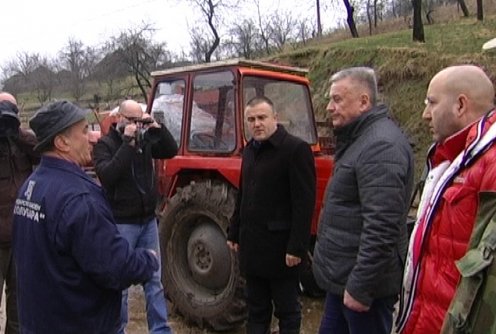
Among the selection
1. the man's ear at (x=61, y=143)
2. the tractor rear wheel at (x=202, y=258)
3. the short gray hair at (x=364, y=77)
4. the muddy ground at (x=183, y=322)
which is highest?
the short gray hair at (x=364, y=77)

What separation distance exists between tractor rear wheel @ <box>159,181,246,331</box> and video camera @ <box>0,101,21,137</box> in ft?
5.13

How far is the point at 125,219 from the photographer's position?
3.77m

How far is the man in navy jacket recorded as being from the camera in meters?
2.19

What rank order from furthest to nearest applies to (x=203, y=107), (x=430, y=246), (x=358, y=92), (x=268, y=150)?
1. (x=203, y=107)
2. (x=268, y=150)
3. (x=358, y=92)
4. (x=430, y=246)

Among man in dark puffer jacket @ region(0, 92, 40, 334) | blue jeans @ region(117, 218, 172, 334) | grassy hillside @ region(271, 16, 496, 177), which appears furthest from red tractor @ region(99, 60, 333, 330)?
grassy hillside @ region(271, 16, 496, 177)

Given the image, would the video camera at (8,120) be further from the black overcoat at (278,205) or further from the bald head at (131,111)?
the black overcoat at (278,205)

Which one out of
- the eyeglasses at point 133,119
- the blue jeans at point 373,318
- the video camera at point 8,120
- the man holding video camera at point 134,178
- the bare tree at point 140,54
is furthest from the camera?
the bare tree at point 140,54

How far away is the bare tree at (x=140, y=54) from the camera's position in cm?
2995

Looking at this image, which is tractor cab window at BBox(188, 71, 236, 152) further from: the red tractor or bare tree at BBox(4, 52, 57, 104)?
bare tree at BBox(4, 52, 57, 104)

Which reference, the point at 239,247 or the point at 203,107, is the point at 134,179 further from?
the point at 203,107

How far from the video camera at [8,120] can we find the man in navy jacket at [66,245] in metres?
1.33

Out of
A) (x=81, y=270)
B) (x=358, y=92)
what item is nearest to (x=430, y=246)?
(x=358, y=92)

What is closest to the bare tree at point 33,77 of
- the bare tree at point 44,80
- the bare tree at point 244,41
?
the bare tree at point 44,80

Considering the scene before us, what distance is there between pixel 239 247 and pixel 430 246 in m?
1.75
